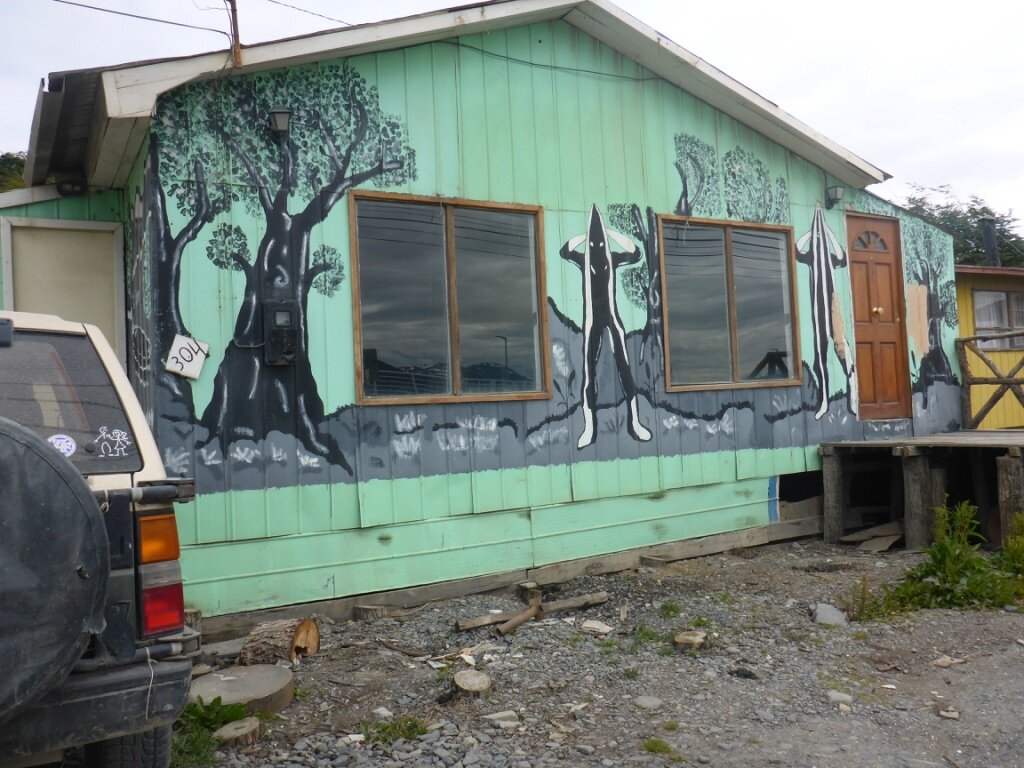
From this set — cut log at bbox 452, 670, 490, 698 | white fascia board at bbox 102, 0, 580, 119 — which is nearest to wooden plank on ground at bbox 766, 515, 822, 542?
cut log at bbox 452, 670, 490, 698

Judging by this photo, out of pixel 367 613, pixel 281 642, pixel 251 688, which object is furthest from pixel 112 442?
pixel 367 613

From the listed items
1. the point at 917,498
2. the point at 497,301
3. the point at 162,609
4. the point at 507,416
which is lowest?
the point at 917,498

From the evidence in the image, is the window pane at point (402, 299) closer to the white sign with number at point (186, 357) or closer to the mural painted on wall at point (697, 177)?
the white sign with number at point (186, 357)

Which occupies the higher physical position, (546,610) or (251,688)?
(251,688)

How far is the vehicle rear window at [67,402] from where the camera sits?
113 inches

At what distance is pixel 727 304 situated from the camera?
8.09 meters

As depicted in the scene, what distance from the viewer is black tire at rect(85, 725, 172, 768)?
2984mm

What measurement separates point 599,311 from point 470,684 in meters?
3.60

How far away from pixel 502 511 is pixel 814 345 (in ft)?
12.3

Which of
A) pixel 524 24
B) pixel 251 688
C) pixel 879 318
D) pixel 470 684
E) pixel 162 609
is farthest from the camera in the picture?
pixel 879 318

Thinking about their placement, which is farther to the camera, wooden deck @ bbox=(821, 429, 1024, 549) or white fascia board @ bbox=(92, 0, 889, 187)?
wooden deck @ bbox=(821, 429, 1024, 549)

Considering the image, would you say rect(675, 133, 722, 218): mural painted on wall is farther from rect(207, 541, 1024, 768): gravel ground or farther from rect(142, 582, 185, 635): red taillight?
rect(142, 582, 185, 635): red taillight

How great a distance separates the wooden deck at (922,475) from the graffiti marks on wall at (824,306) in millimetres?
537

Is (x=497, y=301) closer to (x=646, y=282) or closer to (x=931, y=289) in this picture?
(x=646, y=282)
